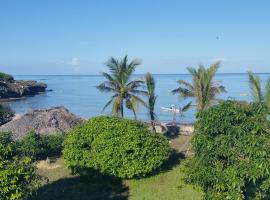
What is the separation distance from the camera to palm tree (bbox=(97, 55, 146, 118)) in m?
26.3

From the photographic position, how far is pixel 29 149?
21797 mm

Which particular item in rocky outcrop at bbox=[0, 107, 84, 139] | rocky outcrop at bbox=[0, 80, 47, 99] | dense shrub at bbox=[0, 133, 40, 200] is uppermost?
dense shrub at bbox=[0, 133, 40, 200]

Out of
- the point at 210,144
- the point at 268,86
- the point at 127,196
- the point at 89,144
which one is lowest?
the point at 127,196

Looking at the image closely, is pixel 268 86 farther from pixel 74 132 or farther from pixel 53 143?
pixel 53 143

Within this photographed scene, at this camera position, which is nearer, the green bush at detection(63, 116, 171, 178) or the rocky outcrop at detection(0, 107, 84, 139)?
the green bush at detection(63, 116, 171, 178)

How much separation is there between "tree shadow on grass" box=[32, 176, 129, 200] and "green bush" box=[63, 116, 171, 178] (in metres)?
0.57

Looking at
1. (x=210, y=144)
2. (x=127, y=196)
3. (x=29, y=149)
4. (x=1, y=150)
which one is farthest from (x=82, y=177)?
(x=210, y=144)

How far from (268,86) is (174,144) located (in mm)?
7744

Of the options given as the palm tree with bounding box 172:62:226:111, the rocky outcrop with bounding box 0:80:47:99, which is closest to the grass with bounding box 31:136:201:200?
the palm tree with bounding box 172:62:226:111

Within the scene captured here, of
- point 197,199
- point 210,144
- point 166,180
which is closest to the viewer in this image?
point 210,144

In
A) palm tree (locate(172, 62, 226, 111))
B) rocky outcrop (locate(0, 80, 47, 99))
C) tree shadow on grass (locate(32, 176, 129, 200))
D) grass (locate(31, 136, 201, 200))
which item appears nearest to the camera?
grass (locate(31, 136, 201, 200))

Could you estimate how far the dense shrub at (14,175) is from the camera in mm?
10596

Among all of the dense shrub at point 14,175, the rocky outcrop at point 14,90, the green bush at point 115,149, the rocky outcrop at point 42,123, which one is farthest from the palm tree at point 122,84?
the rocky outcrop at point 14,90

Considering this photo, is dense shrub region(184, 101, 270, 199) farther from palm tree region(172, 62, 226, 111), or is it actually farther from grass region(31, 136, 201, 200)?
palm tree region(172, 62, 226, 111)
